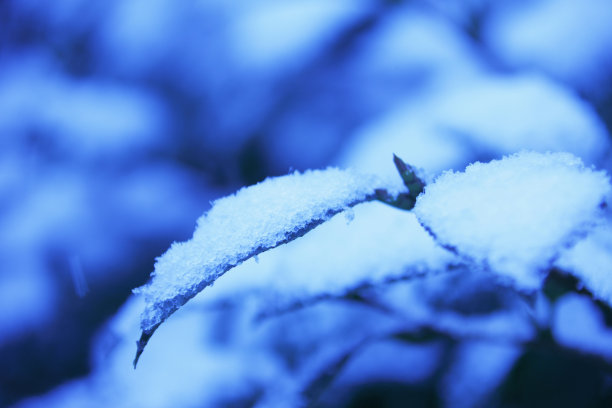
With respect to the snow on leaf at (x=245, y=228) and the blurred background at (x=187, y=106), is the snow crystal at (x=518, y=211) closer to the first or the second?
the snow on leaf at (x=245, y=228)

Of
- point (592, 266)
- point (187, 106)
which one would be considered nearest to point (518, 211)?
point (592, 266)

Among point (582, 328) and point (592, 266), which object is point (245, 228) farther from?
point (582, 328)

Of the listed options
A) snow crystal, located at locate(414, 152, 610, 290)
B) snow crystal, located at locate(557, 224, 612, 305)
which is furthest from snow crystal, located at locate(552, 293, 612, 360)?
snow crystal, located at locate(414, 152, 610, 290)

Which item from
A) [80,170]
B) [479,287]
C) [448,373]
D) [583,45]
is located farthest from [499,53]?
[80,170]

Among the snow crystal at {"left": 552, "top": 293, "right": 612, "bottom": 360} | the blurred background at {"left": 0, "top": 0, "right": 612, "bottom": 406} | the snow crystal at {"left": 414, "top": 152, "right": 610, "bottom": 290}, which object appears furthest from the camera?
the blurred background at {"left": 0, "top": 0, "right": 612, "bottom": 406}

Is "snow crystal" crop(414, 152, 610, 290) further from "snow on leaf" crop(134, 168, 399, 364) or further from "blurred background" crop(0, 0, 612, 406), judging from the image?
"blurred background" crop(0, 0, 612, 406)

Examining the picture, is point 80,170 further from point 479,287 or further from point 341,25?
point 479,287

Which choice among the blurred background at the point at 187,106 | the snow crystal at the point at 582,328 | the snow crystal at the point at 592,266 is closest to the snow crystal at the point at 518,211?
the snow crystal at the point at 592,266
